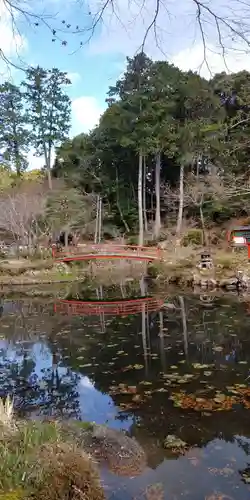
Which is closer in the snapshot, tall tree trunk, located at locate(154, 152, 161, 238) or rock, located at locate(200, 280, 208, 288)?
rock, located at locate(200, 280, 208, 288)

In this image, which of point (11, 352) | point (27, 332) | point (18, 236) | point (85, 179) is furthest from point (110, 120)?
point (11, 352)

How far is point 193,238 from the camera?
2220 cm

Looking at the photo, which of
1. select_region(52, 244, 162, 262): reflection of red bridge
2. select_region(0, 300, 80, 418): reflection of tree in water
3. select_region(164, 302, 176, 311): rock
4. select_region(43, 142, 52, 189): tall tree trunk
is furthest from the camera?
select_region(43, 142, 52, 189): tall tree trunk

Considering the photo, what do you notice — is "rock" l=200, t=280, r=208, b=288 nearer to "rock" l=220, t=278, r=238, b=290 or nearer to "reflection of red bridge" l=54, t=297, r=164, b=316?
"rock" l=220, t=278, r=238, b=290

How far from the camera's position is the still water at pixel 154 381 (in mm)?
3758

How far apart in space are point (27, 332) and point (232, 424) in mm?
6159

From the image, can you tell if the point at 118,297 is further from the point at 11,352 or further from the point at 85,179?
the point at 85,179

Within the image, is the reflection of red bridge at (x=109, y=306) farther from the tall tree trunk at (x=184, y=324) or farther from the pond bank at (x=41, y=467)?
the pond bank at (x=41, y=467)

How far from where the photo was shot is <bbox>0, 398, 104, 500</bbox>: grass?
257 centimetres

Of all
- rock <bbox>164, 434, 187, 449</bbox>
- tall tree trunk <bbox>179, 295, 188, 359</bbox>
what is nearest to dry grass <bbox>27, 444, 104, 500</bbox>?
rock <bbox>164, 434, 187, 449</bbox>

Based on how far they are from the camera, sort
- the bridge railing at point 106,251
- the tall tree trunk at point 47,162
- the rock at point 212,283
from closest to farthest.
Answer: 1. the rock at point 212,283
2. the bridge railing at point 106,251
3. the tall tree trunk at point 47,162

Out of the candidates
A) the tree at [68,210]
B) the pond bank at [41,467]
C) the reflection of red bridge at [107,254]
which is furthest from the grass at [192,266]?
the pond bank at [41,467]

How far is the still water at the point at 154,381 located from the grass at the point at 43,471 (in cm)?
81

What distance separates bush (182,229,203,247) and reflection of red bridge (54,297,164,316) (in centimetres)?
871
